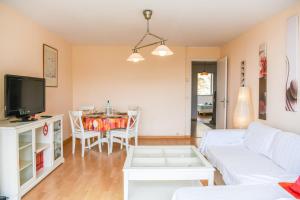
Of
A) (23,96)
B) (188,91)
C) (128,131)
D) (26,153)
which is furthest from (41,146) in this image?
(188,91)

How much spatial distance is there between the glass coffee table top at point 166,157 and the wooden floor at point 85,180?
1.62ft

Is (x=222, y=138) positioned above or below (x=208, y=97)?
below

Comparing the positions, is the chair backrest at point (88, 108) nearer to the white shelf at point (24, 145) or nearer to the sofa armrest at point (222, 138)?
the white shelf at point (24, 145)

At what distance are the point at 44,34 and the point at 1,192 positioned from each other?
2.74 meters

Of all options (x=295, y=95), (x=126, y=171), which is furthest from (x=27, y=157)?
(x=295, y=95)

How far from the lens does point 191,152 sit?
2.97 meters

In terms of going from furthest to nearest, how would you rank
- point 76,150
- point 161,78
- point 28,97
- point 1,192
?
point 161,78
point 76,150
point 28,97
point 1,192

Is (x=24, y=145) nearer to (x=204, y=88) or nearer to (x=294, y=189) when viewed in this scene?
(x=294, y=189)

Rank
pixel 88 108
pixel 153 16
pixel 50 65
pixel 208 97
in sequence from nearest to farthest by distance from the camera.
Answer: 1. pixel 153 16
2. pixel 50 65
3. pixel 88 108
4. pixel 208 97

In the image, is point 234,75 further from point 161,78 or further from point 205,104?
point 205,104

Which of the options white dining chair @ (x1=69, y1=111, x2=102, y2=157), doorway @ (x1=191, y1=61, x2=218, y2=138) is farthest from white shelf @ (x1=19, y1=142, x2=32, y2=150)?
doorway @ (x1=191, y1=61, x2=218, y2=138)

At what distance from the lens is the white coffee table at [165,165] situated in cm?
219

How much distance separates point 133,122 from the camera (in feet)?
15.4

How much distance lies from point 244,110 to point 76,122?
3.15 meters
